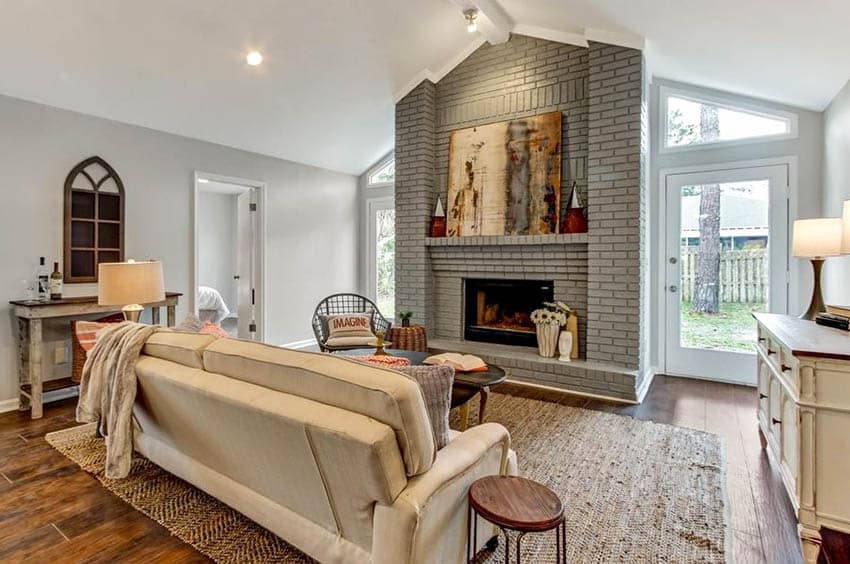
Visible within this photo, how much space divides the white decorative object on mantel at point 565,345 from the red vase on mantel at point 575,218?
3.15 ft

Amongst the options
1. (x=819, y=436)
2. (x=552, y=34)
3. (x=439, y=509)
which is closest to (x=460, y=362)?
(x=439, y=509)

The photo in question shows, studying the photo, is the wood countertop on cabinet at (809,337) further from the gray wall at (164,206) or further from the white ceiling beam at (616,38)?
the gray wall at (164,206)

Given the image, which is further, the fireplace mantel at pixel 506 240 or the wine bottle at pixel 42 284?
the fireplace mantel at pixel 506 240

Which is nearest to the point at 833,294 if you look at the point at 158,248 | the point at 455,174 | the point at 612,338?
the point at 612,338

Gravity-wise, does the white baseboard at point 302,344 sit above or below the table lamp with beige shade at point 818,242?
below

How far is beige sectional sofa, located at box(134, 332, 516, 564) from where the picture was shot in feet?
4.53

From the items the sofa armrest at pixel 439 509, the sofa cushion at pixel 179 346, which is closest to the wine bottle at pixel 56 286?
the sofa cushion at pixel 179 346

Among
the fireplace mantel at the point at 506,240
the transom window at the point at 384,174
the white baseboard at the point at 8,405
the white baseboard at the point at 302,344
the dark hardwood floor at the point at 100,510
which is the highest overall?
the transom window at the point at 384,174

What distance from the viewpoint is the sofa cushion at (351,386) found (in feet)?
4.57

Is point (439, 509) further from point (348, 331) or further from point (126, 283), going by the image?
point (348, 331)

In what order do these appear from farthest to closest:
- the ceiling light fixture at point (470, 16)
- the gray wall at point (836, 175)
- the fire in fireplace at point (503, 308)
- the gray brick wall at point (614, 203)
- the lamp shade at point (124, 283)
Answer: the fire in fireplace at point (503, 308) → the ceiling light fixture at point (470, 16) → the gray brick wall at point (614, 203) → the gray wall at point (836, 175) → the lamp shade at point (124, 283)

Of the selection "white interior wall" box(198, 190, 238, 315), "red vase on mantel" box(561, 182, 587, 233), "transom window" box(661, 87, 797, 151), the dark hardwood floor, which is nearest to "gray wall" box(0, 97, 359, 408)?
the dark hardwood floor

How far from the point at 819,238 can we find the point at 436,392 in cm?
240

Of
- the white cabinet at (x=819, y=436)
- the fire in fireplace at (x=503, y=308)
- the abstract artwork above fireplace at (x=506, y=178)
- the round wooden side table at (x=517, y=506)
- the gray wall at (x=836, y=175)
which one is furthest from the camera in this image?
the fire in fireplace at (x=503, y=308)
